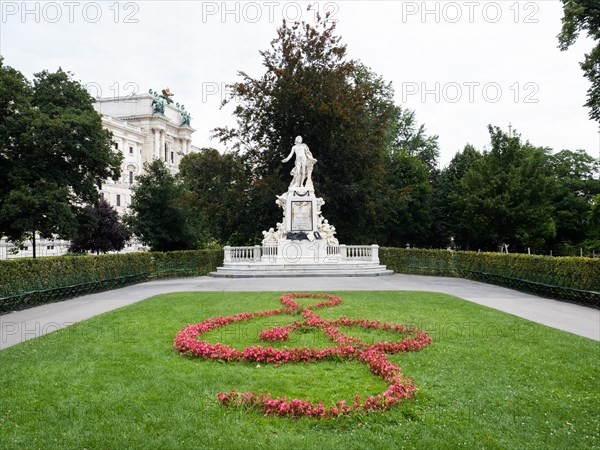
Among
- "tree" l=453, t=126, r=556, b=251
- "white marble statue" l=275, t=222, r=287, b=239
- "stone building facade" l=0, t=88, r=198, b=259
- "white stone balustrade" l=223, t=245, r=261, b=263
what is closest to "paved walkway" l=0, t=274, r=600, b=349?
"white stone balustrade" l=223, t=245, r=261, b=263

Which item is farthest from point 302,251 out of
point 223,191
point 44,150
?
point 44,150

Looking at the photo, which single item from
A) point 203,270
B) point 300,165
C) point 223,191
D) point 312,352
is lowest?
point 203,270

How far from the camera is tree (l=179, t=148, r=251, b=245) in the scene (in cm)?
3052

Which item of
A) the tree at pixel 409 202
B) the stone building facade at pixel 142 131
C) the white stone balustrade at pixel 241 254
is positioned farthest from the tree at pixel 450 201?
the stone building facade at pixel 142 131

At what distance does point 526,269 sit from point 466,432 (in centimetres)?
1375

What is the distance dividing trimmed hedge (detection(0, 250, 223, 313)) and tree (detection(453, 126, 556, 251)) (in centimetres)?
1771

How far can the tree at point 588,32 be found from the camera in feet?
57.6

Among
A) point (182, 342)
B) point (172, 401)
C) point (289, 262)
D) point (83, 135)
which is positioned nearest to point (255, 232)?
point (289, 262)

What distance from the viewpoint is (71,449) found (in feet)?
13.8

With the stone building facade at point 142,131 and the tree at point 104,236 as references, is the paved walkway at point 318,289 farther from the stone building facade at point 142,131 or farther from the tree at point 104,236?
the stone building facade at point 142,131

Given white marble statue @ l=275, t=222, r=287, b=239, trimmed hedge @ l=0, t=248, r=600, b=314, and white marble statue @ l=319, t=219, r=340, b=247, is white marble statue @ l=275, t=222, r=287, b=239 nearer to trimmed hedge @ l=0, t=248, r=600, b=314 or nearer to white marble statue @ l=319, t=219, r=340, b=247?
white marble statue @ l=319, t=219, r=340, b=247

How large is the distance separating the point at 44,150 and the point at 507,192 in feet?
84.0

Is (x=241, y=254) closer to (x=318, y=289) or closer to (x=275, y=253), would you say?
(x=275, y=253)

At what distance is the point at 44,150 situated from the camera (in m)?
22.0
